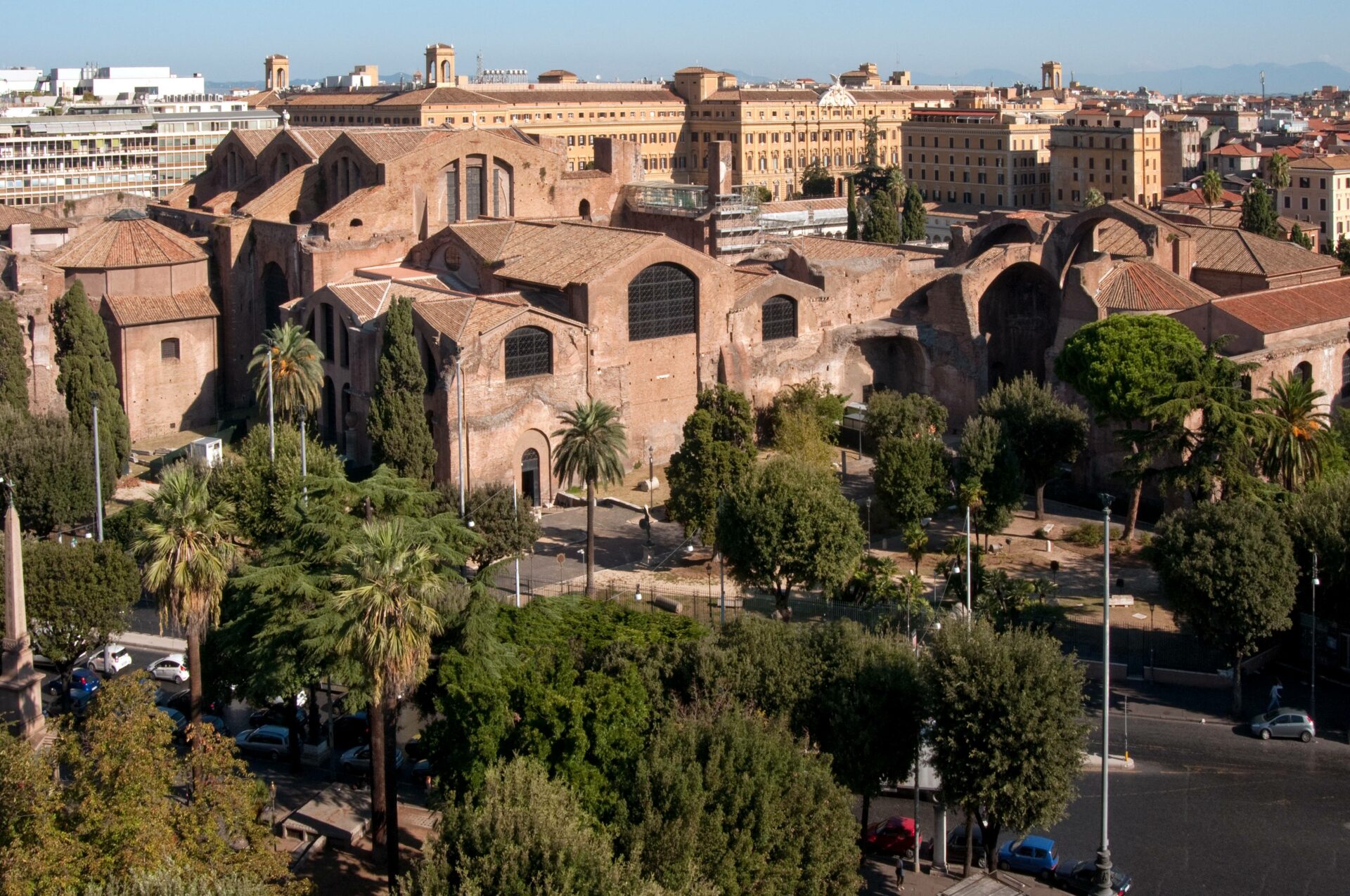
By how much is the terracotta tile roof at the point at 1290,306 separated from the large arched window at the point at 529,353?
73.6 ft

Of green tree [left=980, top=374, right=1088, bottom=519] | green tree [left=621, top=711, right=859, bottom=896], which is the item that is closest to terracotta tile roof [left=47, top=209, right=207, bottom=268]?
green tree [left=980, top=374, right=1088, bottom=519]

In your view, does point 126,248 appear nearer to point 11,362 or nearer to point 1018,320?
point 11,362

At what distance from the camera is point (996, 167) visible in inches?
4980

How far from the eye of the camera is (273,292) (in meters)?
64.8

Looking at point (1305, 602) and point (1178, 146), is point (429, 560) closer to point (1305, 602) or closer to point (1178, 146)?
point (1305, 602)

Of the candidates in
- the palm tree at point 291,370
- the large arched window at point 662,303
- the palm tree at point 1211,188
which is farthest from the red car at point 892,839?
the palm tree at point 1211,188

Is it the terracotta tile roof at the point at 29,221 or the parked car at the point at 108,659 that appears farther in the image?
the terracotta tile roof at the point at 29,221

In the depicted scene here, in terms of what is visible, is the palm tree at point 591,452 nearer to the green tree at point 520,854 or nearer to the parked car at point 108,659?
the parked car at point 108,659

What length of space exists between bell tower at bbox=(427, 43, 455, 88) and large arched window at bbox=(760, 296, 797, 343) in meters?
91.6

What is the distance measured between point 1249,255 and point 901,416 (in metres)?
20.0

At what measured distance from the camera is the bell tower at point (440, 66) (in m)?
145

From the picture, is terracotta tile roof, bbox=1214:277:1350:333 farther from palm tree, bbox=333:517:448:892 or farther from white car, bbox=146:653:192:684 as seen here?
white car, bbox=146:653:192:684

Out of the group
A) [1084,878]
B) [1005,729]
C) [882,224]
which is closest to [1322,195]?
[882,224]

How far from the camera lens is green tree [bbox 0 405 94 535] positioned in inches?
1847
